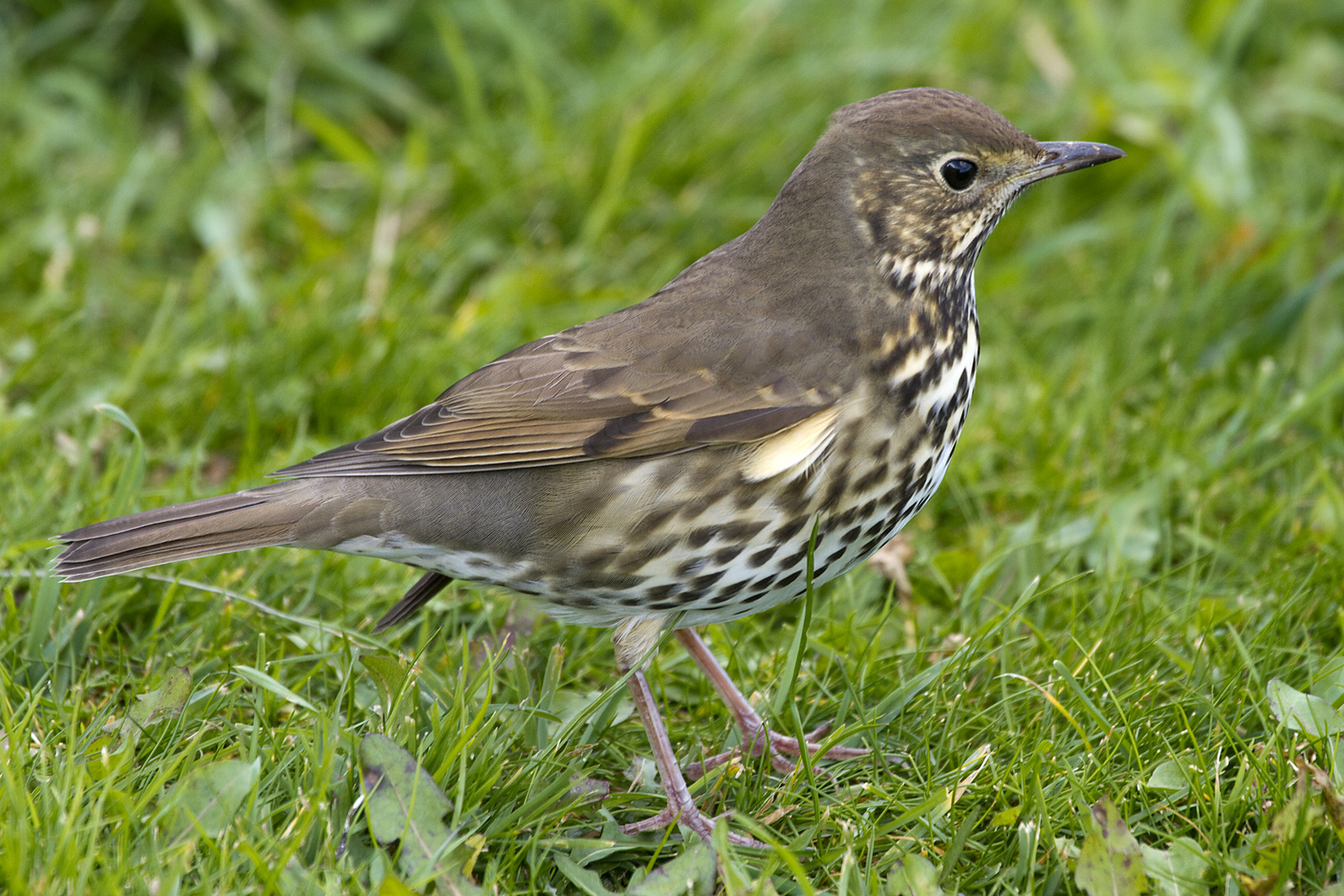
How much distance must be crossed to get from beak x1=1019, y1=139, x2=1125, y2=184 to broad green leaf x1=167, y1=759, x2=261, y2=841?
2.17m

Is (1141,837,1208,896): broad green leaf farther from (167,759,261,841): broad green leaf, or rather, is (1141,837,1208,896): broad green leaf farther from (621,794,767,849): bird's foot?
(167,759,261,841): broad green leaf

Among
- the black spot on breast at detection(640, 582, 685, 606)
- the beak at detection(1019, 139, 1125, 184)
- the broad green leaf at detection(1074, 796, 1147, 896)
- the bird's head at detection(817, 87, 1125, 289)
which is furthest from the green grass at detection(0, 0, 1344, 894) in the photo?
the beak at detection(1019, 139, 1125, 184)

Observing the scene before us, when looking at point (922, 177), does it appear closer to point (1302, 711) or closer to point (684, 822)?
point (1302, 711)

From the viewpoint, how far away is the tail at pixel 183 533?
3.15 metres

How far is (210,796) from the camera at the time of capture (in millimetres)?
2688

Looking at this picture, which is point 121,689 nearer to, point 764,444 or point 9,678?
point 9,678

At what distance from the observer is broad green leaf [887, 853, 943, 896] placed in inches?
107

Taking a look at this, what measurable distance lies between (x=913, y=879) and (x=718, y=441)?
39.7 inches

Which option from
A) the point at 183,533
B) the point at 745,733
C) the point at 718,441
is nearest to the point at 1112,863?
the point at 745,733

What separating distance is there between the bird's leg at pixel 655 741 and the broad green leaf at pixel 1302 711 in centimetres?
114

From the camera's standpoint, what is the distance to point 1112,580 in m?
3.70

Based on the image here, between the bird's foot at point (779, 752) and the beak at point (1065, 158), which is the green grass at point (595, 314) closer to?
the bird's foot at point (779, 752)

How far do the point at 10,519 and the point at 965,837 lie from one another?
98.5 inches

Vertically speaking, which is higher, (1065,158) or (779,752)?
(1065,158)
